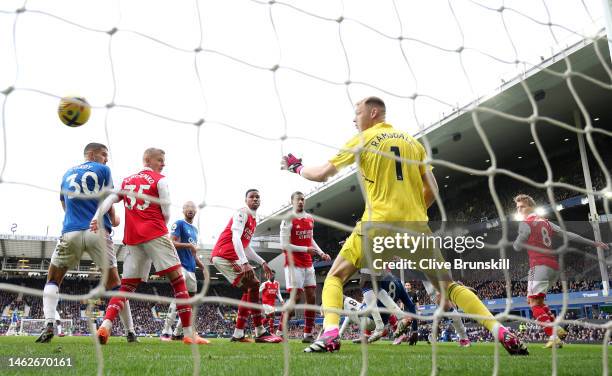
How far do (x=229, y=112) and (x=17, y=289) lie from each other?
1.41 meters

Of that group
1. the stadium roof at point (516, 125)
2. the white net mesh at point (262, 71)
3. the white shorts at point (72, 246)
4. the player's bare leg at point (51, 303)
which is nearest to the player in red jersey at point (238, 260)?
the white shorts at point (72, 246)

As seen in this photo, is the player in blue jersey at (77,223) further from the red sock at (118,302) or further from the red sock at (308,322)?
the red sock at (308,322)

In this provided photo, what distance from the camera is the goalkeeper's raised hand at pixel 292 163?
10.3 ft

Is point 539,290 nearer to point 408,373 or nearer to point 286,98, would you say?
point 408,373

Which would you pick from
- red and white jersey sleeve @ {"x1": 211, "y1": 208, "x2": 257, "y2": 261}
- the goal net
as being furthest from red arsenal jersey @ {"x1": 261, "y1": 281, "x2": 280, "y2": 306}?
the goal net

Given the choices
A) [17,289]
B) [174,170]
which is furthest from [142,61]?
[17,289]

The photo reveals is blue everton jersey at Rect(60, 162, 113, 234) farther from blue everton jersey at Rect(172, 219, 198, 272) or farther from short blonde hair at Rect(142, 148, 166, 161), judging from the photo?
blue everton jersey at Rect(172, 219, 198, 272)

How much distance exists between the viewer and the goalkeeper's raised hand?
3145mm

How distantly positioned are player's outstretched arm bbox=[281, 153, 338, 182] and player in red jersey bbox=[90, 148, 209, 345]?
4.92 ft

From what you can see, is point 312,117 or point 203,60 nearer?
point 203,60

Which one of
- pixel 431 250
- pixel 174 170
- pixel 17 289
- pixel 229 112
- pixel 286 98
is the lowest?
pixel 17 289

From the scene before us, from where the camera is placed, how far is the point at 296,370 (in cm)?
255

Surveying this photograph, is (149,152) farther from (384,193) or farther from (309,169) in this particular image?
(384,193)

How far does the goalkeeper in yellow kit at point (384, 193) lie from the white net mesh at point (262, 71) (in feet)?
0.58
